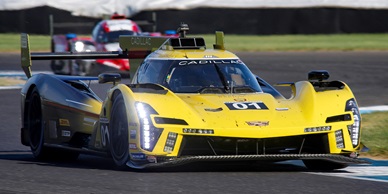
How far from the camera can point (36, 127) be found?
10.6 m

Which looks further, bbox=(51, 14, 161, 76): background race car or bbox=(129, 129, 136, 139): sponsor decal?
bbox=(51, 14, 161, 76): background race car

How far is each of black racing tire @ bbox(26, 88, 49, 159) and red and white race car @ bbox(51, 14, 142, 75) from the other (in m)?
11.8

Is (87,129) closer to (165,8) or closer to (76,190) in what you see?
(76,190)

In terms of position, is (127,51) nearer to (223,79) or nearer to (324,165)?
(223,79)

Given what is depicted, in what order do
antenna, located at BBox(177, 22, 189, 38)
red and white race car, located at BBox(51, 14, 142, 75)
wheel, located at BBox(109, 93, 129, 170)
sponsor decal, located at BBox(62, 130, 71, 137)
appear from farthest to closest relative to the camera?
red and white race car, located at BBox(51, 14, 142, 75)
antenna, located at BBox(177, 22, 189, 38)
sponsor decal, located at BBox(62, 130, 71, 137)
wheel, located at BBox(109, 93, 129, 170)

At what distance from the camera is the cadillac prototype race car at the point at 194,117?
834 centimetres

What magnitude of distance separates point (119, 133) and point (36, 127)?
2.06 metres

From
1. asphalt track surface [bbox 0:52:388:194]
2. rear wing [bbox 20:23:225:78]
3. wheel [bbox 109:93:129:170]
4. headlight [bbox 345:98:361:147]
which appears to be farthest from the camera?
rear wing [bbox 20:23:225:78]

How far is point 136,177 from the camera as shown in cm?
813

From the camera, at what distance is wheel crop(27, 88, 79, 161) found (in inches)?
403

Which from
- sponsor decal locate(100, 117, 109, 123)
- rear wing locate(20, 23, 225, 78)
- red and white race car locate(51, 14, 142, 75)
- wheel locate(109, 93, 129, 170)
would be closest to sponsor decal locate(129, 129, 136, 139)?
wheel locate(109, 93, 129, 170)

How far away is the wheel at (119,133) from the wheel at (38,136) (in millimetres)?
1340

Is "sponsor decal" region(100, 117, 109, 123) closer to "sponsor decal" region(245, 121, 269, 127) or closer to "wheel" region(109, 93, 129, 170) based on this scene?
"wheel" region(109, 93, 129, 170)

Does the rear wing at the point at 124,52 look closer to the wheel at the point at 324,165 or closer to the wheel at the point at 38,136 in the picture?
the wheel at the point at 38,136
